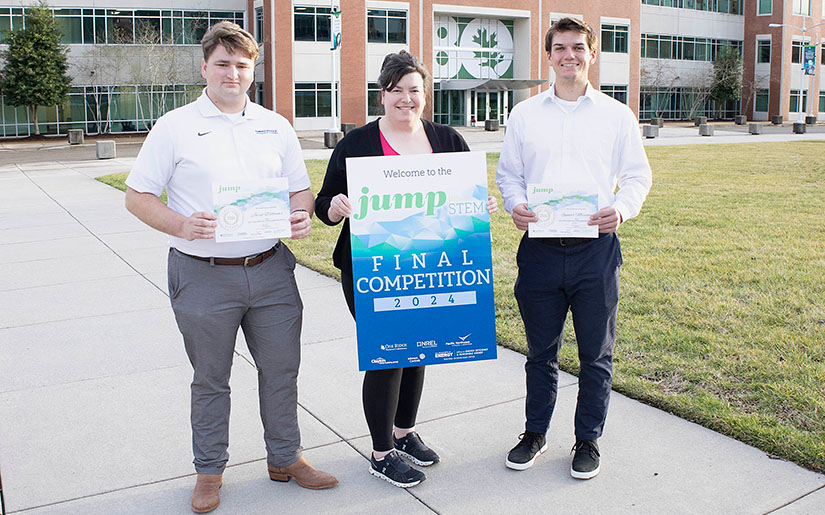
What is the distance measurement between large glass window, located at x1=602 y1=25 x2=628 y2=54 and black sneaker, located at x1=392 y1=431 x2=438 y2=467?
60115 mm

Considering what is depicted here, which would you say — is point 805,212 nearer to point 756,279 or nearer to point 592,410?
point 756,279

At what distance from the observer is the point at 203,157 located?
357 cm

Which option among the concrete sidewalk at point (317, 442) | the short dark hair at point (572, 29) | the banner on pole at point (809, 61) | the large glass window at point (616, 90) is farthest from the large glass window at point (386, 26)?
the short dark hair at point (572, 29)

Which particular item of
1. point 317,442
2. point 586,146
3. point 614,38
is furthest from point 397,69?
point 614,38

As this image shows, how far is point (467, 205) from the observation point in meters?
3.91

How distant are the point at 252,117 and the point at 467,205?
1102 millimetres

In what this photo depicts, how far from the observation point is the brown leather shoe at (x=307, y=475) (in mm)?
3895

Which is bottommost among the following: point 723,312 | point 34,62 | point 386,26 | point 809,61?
point 723,312

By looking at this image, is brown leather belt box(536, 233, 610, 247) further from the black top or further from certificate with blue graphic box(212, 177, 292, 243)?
certificate with blue graphic box(212, 177, 292, 243)

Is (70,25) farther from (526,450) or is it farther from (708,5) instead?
(708,5)

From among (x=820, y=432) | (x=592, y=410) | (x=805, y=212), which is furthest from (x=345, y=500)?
(x=805, y=212)

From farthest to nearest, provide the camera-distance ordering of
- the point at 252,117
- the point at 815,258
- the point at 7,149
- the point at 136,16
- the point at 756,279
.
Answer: the point at 136,16 < the point at 7,149 < the point at 815,258 < the point at 756,279 < the point at 252,117

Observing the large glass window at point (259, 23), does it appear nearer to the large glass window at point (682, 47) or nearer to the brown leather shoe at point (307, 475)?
the large glass window at point (682, 47)

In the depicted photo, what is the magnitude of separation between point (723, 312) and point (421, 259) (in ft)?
12.7
